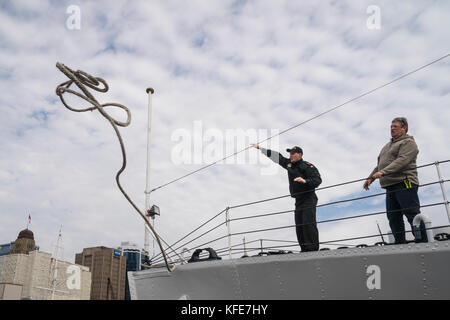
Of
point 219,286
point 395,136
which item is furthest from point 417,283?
point 219,286

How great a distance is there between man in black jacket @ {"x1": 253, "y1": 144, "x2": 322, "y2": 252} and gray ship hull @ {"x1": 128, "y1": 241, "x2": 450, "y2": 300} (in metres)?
0.46

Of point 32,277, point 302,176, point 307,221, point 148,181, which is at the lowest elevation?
point 307,221

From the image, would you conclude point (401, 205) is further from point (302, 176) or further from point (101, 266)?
point (101, 266)

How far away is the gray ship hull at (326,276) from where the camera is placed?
374cm

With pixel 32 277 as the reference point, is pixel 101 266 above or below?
above

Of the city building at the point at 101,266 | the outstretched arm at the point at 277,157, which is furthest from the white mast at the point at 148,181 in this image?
the city building at the point at 101,266

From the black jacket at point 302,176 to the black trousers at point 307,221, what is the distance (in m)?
0.10

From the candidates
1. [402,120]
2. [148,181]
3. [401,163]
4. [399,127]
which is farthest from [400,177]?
[148,181]

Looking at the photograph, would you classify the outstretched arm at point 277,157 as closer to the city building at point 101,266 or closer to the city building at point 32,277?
the city building at point 32,277

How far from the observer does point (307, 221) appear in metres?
5.08

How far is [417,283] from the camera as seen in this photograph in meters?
3.78

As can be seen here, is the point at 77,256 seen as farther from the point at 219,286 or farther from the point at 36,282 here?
the point at 219,286

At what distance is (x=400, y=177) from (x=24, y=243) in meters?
171

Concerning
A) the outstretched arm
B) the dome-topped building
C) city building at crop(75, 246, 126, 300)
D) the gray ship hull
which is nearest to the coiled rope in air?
the gray ship hull
